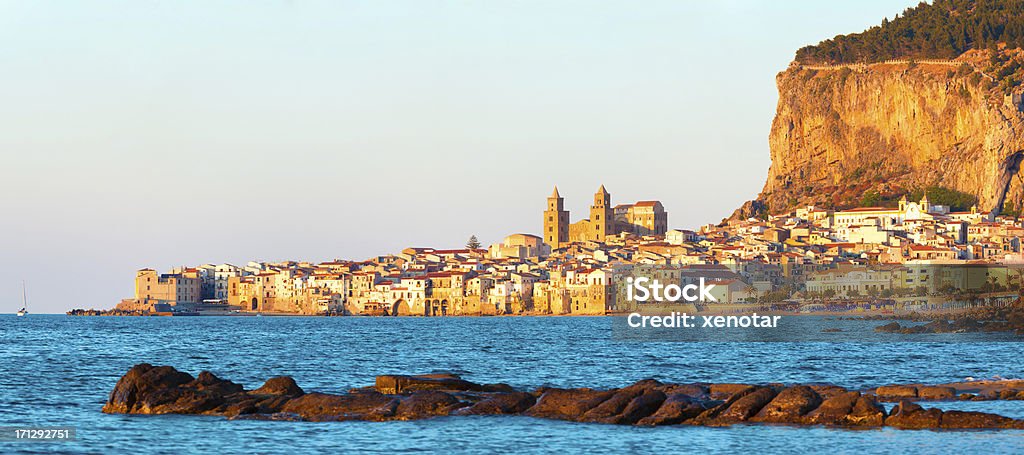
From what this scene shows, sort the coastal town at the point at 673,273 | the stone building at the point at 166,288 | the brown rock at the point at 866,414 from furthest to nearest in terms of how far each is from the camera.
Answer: the stone building at the point at 166,288 → the coastal town at the point at 673,273 → the brown rock at the point at 866,414

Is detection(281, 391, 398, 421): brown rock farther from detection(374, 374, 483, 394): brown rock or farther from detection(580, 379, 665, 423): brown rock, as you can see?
detection(580, 379, 665, 423): brown rock

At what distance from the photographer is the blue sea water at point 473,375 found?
70.6ft

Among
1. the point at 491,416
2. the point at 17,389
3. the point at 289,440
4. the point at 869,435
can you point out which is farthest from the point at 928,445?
the point at 17,389

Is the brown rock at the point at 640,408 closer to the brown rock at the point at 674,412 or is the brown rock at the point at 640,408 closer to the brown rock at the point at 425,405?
the brown rock at the point at 674,412

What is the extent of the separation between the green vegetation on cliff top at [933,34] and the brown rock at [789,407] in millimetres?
142732

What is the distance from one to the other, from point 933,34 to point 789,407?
147 meters

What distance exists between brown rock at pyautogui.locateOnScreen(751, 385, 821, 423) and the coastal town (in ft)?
275

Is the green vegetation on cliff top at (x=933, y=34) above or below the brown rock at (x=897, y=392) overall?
above

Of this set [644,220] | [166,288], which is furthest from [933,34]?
[166,288]

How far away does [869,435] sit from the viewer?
72.1 feet

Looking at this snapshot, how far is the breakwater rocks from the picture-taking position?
76.2 feet

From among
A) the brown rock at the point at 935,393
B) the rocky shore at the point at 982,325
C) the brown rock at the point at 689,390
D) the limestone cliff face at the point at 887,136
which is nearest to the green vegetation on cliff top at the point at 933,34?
the limestone cliff face at the point at 887,136

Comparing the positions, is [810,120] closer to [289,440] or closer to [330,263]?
[330,263]

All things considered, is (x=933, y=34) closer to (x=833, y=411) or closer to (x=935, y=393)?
(x=935, y=393)
